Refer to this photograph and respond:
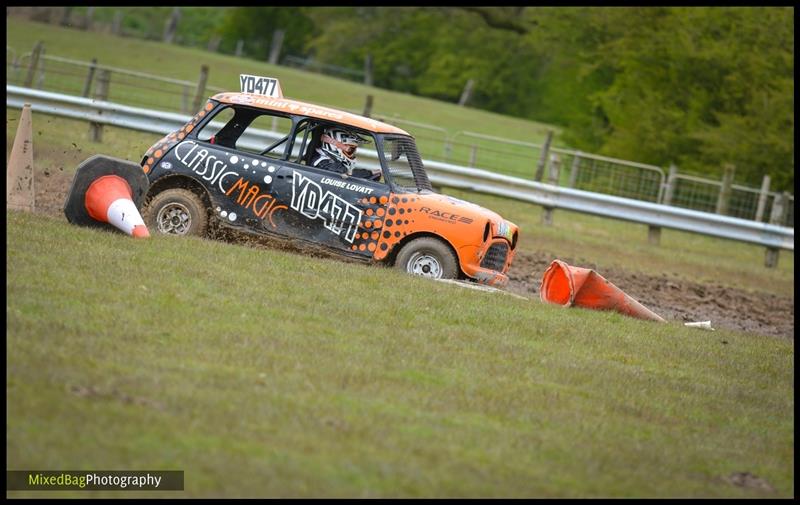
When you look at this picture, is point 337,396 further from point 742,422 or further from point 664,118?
point 664,118

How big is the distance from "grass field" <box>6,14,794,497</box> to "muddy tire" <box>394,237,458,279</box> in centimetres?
54

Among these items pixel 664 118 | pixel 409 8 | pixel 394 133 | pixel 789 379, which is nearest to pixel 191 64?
pixel 409 8

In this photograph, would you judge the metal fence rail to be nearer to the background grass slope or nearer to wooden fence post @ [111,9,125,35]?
the background grass slope

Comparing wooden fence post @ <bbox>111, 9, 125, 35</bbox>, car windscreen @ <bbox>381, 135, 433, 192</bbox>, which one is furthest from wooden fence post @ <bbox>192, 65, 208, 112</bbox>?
wooden fence post @ <bbox>111, 9, 125, 35</bbox>

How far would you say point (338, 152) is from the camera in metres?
12.1

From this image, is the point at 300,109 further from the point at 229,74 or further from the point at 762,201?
the point at 229,74

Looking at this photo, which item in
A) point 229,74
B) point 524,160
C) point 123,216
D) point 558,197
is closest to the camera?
point 123,216

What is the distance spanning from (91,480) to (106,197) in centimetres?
583

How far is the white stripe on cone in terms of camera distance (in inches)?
417

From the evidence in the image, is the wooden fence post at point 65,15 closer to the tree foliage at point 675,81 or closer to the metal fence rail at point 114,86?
the tree foliage at point 675,81

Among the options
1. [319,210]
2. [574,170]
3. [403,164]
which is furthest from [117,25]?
[319,210]

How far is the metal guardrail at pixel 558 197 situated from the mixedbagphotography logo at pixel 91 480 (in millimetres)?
15092

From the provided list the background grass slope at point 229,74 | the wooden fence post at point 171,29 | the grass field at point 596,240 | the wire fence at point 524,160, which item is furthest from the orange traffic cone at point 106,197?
the wooden fence post at point 171,29

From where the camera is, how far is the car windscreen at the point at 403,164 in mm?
12062
